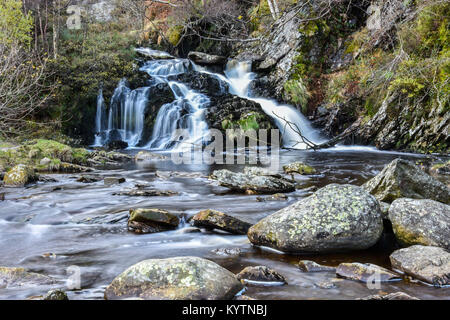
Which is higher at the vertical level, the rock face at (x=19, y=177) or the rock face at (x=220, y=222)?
the rock face at (x=19, y=177)

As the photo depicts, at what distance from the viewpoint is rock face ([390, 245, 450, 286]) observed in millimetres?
3189

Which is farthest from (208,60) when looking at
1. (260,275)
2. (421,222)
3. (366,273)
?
(366,273)

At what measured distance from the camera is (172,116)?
1625 centimetres

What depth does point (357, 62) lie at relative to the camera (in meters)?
16.3

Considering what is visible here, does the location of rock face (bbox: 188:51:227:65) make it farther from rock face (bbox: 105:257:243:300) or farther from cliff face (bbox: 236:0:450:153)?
rock face (bbox: 105:257:243:300)

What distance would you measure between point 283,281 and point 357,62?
49.6 feet

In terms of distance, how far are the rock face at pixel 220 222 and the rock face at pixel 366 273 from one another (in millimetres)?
1672

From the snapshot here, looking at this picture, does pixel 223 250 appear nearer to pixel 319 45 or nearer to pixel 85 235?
pixel 85 235

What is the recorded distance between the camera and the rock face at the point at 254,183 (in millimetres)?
7242

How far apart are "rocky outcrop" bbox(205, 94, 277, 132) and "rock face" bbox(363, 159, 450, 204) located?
10282 millimetres

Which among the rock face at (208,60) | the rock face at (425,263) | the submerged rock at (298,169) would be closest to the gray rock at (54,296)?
the rock face at (425,263)

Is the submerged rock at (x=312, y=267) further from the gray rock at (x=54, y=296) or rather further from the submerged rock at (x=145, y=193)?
the submerged rock at (x=145, y=193)

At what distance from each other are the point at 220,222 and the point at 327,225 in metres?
1.52

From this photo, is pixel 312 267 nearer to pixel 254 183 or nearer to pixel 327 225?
pixel 327 225
